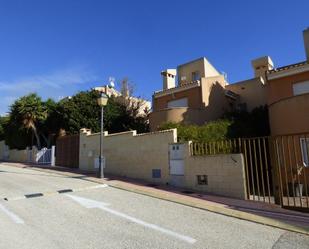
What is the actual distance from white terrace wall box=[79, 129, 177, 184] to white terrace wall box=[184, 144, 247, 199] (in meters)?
1.38

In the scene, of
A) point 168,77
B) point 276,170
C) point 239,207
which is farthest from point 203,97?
point 239,207

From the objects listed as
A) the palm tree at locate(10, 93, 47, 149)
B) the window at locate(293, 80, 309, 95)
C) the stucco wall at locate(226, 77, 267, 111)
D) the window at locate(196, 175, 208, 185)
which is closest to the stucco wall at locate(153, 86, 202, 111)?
the stucco wall at locate(226, 77, 267, 111)

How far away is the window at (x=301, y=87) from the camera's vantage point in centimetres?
1747

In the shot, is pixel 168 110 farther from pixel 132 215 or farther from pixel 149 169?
pixel 132 215

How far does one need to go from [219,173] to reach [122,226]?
5680 mm

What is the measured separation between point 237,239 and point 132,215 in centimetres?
300

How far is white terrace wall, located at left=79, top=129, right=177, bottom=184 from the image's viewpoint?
14.2 m

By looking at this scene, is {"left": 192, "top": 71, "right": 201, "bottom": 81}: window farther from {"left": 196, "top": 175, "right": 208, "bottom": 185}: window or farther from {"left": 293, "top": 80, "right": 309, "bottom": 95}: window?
{"left": 196, "top": 175, "right": 208, "bottom": 185}: window

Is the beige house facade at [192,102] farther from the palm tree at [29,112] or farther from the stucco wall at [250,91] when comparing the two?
the palm tree at [29,112]

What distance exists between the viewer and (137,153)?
15.6 m

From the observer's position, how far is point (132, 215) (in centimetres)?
833

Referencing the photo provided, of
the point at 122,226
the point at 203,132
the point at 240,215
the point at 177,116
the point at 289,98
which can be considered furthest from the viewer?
the point at 177,116

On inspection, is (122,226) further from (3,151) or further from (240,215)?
(3,151)

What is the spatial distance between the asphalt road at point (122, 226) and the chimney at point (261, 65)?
2338 cm
